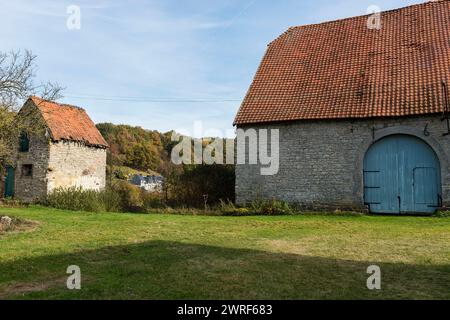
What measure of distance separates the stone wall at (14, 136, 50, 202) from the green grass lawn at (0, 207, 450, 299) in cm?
1086

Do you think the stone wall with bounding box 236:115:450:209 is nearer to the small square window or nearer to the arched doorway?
the arched doorway

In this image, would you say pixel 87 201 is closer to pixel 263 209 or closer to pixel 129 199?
pixel 129 199

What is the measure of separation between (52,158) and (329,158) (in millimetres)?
14818

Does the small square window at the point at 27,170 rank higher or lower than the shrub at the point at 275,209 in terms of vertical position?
higher

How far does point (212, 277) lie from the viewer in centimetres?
557

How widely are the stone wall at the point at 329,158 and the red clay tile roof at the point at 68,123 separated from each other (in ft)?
39.8

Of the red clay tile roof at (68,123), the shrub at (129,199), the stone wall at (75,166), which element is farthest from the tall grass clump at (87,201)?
the red clay tile roof at (68,123)

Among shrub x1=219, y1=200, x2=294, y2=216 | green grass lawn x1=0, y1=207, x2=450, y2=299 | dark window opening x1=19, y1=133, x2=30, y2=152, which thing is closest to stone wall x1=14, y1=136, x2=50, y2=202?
dark window opening x1=19, y1=133, x2=30, y2=152

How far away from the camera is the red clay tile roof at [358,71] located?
1402 cm

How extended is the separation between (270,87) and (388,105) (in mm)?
4939

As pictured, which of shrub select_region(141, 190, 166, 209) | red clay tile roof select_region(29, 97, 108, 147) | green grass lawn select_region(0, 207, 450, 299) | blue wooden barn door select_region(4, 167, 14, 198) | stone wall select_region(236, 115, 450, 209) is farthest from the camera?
blue wooden barn door select_region(4, 167, 14, 198)

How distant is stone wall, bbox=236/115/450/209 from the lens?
13430mm

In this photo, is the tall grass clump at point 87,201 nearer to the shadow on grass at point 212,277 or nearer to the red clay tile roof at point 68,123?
the red clay tile roof at point 68,123
